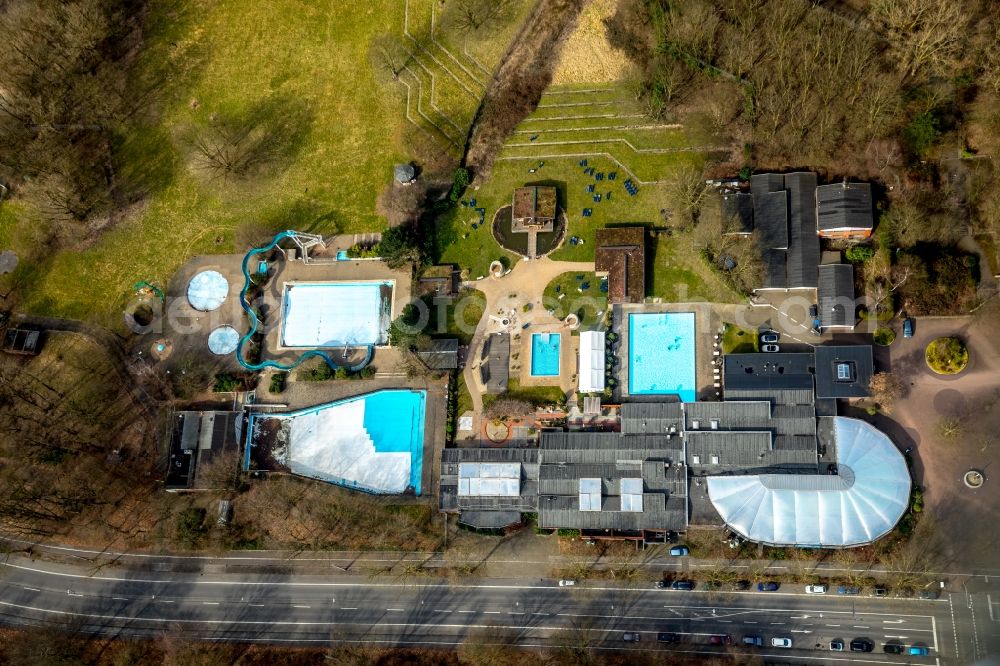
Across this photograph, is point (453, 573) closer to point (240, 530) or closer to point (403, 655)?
point (403, 655)

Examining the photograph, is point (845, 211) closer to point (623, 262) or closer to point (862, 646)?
point (623, 262)

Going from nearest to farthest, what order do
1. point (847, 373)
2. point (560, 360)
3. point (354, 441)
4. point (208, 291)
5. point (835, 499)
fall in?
1. point (835, 499)
2. point (847, 373)
3. point (560, 360)
4. point (354, 441)
5. point (208, 291)

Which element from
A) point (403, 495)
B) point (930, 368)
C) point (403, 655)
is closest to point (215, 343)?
point (403, 495)

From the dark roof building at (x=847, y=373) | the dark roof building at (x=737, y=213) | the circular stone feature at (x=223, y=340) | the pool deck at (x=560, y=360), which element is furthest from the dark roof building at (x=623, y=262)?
the circular stone feature at (x=223, y=340)

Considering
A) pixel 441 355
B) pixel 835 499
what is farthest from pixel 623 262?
pixel 835 499

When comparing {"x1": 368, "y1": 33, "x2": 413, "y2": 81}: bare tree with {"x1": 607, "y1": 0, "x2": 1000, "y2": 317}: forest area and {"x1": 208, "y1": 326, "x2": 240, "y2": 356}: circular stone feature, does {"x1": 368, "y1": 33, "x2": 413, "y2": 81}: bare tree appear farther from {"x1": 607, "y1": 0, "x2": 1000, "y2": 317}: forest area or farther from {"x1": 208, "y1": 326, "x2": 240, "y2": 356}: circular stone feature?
{"x1": 208, "y1": 326, "x2": 240, "y2": 356}: circular stone feature

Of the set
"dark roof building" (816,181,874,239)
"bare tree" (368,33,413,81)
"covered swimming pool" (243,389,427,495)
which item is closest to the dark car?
"dark roof building" (816,181,874,239)
